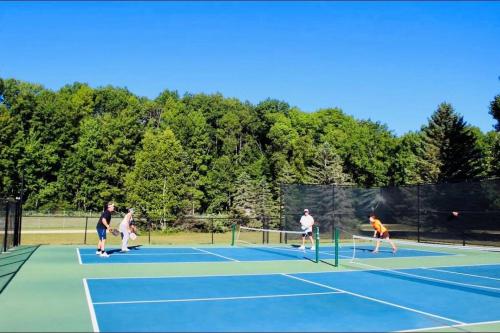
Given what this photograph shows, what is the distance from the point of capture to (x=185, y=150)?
208ft

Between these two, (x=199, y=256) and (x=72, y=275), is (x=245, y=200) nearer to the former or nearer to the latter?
(x=199, y=256)

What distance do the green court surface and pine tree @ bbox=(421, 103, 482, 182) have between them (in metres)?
19.7

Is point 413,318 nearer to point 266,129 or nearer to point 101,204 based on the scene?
point 101,204

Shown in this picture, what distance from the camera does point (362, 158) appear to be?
6656 centimetres

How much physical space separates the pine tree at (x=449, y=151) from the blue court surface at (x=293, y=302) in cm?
2819

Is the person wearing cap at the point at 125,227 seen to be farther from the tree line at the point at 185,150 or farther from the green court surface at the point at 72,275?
the tree line at the point at 185,150

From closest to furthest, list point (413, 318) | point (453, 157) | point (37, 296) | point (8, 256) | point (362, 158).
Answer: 1. point (413, 318)
2. point (37, 296)
3. point (8, 256)
4. point (453, 157)
5. point (362, 158)

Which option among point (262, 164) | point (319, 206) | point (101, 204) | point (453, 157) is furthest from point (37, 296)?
point (262, 164)

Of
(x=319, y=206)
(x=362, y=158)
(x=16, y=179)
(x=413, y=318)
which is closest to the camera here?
(x=413, y=318)

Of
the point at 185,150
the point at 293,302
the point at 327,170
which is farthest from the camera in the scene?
the point at 185,150

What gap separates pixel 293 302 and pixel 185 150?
180ft

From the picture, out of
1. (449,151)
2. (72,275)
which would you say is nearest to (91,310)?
(72,275)

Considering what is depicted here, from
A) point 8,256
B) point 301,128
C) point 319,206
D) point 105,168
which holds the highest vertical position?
point 301,128

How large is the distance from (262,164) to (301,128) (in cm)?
818
